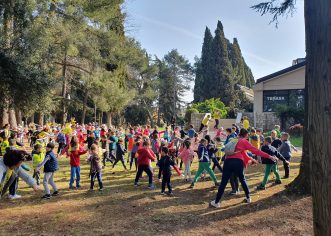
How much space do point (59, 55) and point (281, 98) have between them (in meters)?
18.9

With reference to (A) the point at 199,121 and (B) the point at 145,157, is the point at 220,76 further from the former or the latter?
(B) the point at 145,157

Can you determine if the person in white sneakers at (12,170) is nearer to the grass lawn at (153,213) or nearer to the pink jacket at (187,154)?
the grass lawn at (153,213)

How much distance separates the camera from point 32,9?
803 inches

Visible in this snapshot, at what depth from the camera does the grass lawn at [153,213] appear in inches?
256

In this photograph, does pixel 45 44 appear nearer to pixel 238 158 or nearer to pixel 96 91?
pixel 96 91

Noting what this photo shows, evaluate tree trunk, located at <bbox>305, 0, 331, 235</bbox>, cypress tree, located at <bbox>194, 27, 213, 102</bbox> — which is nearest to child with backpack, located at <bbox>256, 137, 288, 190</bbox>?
tree trunk, located at <bbox>305, 0, 331, 235</bbox>

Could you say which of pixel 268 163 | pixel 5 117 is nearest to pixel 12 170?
pixel 268 163

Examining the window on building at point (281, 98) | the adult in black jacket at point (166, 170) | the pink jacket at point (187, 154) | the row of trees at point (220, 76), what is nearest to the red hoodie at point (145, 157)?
the adult in black jacket at point (166, 170)

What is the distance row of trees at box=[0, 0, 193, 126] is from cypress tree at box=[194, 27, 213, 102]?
1676 centimetres

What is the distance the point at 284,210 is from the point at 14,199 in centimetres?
676

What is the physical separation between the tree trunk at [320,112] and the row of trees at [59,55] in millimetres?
16228

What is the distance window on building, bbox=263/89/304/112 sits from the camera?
28.6m

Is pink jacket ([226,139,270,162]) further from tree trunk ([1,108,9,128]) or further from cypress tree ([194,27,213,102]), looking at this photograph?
cypress tree ([194,27,213,102])

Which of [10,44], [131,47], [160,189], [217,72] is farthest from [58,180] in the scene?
[217,72]
